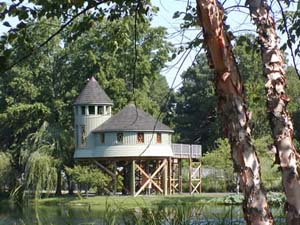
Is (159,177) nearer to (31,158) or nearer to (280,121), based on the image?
(31,158)

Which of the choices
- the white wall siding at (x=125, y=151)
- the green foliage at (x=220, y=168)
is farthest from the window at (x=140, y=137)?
the green foliage at (x=220, y=168)

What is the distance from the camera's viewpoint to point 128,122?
39.0m

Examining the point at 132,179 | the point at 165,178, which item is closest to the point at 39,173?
the point at 132,179

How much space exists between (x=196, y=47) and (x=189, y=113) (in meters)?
54.9

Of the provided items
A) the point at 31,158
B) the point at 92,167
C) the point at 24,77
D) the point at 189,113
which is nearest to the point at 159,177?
the point at 92,167

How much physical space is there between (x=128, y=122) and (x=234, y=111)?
119 feet

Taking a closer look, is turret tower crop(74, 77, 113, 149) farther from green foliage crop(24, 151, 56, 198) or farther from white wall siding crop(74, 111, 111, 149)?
green foliage crop(24, 151, 56, 198)

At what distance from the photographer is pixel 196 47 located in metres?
4.61

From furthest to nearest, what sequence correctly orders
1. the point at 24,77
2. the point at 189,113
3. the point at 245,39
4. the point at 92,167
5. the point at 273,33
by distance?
the point at 189,113
the point at 24,77
the point at 92,167
the point at 245,39
the point at 273,33

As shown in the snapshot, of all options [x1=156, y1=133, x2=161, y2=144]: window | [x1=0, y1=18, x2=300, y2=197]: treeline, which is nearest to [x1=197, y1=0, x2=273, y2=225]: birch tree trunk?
[x1=0, y1=18, x2=300, y2=197]: treeline

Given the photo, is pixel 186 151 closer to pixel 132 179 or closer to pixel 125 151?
pixel 132 179

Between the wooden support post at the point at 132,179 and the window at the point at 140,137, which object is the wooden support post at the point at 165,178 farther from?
the window at the point at 140,137

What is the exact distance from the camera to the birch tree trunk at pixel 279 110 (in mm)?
2832

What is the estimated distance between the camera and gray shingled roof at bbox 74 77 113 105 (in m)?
40.0
